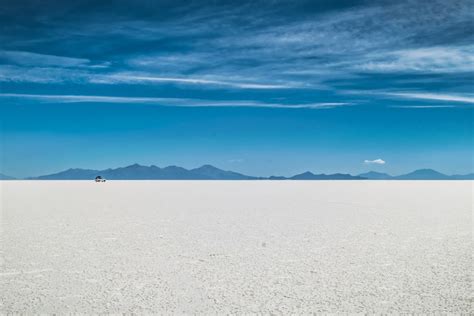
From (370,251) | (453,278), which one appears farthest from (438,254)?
(453,278)

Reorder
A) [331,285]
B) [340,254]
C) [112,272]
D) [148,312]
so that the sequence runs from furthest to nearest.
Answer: [340,254]
[112,272]
[331,285]
[148,312]

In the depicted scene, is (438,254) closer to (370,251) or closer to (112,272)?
(370,251)

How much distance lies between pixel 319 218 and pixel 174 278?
718 centimetres

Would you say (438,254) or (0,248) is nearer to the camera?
(438,254)

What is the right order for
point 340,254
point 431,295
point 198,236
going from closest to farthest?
1. point 431,295
2. point 340,254
3. point 198,236

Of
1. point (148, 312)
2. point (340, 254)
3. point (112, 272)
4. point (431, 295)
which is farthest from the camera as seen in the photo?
point (340, 254)

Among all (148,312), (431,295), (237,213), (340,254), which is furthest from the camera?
(237,213)

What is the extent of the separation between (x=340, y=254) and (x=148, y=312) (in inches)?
142

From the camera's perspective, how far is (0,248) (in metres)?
7.64

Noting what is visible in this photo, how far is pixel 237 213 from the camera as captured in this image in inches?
532

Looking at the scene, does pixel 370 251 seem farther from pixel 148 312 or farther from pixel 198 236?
pixel 148 312

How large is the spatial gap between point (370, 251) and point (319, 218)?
483 cm

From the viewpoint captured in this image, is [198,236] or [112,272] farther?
[198,236]

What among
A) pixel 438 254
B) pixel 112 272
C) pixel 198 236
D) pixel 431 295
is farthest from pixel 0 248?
pixel 438 254
